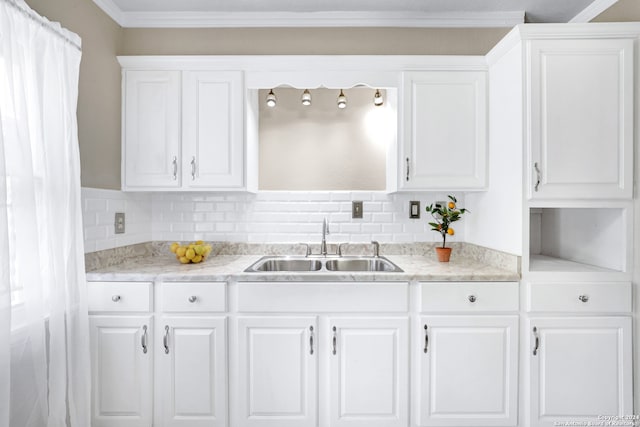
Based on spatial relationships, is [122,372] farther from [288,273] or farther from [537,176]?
[537,176]

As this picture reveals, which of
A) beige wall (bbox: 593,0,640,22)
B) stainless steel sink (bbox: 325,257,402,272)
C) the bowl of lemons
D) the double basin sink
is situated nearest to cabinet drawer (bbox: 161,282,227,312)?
the bowl of lemons

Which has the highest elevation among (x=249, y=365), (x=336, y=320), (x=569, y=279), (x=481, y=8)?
(x=481, y=8)

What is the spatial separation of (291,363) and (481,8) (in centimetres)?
250

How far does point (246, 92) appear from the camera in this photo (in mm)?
2238

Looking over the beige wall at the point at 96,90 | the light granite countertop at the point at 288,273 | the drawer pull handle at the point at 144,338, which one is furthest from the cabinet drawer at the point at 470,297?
the beige wall at the point at 96,90

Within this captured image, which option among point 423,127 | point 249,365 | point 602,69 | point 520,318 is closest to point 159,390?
point 249,365

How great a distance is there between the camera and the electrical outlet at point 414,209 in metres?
2.51

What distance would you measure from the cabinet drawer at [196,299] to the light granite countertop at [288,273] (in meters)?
0.05

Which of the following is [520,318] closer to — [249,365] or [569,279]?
[569,279]

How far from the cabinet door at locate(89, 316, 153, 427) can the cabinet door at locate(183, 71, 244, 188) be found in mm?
890

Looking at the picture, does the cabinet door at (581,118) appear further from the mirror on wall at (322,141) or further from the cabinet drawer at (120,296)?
the cabinet drawer at (120,296)

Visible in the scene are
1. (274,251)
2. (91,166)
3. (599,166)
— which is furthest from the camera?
(274,251)

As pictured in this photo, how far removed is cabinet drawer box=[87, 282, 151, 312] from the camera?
1.85m

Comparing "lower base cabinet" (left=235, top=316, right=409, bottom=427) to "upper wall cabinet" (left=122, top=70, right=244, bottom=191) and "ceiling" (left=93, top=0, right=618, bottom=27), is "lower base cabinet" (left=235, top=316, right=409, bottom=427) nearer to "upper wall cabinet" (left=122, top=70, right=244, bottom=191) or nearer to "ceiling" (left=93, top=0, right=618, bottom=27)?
"upper wall cabinet" (left=122, top=70, right=244, bottom=191)
